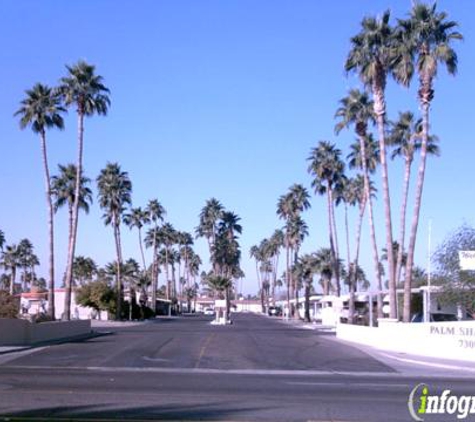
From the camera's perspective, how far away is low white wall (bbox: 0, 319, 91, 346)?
36562mm

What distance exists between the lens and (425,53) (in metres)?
40.0

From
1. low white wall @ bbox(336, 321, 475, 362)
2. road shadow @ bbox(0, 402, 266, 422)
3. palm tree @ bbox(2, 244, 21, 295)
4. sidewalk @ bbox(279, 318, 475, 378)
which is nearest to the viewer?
road shadow @ bbox(0, 402, 266, 422)

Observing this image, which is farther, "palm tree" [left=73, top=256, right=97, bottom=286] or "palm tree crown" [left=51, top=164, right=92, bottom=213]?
"palm tree" [left=73, top=256, right=97, bottom=286]

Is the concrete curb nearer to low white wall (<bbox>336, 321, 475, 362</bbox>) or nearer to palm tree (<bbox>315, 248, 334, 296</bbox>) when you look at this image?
low white wall (<bbox>336, 321, 475, 362</bbox>)

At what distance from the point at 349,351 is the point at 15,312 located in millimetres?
18113

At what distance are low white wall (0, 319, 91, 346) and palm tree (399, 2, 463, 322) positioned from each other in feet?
64.0

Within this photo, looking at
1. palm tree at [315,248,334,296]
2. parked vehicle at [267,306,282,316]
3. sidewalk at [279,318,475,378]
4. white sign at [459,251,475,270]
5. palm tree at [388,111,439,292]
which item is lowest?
parked vehicle at [267,306,282,316]

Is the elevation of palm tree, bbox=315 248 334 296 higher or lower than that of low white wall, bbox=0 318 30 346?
higher

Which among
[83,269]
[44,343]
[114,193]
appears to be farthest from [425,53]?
[83,269]

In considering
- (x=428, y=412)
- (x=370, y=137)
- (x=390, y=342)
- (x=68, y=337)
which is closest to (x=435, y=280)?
(x=390, y=342)

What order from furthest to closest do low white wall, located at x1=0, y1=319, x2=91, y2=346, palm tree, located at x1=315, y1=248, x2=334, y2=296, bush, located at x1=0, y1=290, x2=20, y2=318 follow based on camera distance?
palm tree, located at x1=315, y1=248, x2=334, y2=296 < bush, located at x1=0, y1=290, x2=20, y2=318 < low white wall, located at x1=0, y1=319, x2=91, y2=346

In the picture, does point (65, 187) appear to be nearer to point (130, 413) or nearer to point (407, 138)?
point (407, 138)

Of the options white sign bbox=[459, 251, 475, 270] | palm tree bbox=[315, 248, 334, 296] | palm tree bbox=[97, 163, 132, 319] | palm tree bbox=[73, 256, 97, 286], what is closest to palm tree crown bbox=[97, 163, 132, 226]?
palm tree bbox=[97, 163, 132, 319]

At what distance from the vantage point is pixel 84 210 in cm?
6262
